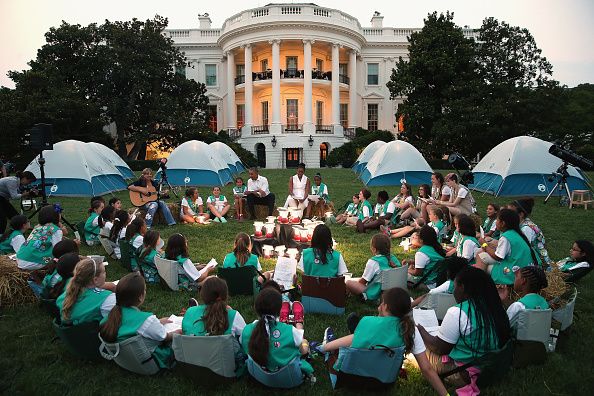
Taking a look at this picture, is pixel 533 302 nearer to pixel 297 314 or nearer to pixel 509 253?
→ pixel 509 253

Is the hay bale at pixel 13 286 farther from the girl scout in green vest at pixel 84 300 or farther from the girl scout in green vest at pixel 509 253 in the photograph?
the girl scout in green vest at pixel 509 253

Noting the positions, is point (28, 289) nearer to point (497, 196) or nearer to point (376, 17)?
point (497, 196)

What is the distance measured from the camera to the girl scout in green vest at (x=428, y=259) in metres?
4.88

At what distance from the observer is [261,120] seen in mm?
34344

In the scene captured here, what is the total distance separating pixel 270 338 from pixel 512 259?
295 cm

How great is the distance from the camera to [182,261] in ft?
16.0

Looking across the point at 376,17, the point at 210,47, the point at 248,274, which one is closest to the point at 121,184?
the point at 248,274

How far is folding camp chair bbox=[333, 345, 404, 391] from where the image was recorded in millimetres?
2648

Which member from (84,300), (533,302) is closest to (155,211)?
(84,300)

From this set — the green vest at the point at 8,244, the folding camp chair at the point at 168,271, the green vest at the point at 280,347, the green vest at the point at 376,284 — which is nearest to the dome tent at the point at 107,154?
the green vest at the point at 8,244

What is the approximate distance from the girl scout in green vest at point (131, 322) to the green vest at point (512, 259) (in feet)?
11.5

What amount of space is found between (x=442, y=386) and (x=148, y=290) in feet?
12.4

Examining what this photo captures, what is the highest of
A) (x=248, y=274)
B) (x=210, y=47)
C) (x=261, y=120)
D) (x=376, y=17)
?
(x=376, y=17)

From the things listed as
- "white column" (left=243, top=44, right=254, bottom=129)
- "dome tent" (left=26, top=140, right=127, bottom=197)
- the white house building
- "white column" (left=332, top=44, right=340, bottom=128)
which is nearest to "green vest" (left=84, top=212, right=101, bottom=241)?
"dome tent" (left=26, top=140, right=127, bottom=197)
